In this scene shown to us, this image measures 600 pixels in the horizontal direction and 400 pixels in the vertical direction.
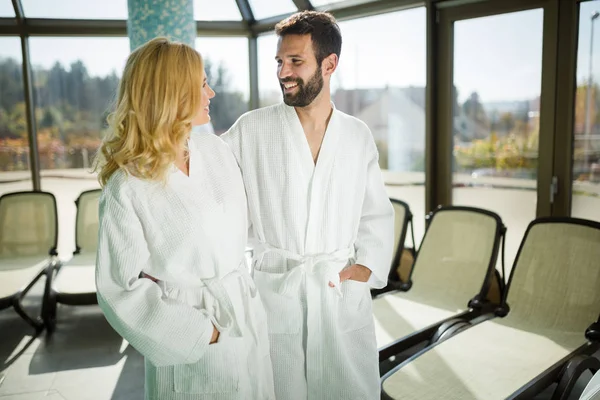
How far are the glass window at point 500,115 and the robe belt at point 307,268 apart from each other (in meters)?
2.10

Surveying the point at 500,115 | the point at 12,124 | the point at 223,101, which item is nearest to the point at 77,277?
the point at 12,124

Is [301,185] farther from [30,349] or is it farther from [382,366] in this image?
[30,349]

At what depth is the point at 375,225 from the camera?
6.56 ft

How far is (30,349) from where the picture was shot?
3531mm

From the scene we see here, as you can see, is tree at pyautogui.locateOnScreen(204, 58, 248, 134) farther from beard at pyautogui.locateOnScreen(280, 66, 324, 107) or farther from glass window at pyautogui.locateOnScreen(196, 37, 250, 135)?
beard at pyautogui.locateOnScreen(280, 66, 324, 107)

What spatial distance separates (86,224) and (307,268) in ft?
10.9

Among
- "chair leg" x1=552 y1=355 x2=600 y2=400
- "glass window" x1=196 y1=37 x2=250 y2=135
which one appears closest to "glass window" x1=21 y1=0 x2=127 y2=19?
"glass window" x1=196 y1=37 x2=250 y2=135

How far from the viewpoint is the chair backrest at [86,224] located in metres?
4.61

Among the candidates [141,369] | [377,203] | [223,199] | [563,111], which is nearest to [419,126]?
[563,111]

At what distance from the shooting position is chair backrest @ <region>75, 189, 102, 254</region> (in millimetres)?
4605

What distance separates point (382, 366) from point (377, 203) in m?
1.58

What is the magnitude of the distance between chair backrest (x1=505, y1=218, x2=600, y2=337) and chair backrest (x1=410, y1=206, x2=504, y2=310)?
0.20 meters

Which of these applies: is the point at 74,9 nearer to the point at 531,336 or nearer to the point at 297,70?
the point at 297,70

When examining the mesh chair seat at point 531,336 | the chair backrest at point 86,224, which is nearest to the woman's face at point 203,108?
the mesh chair seat at point 531,336
